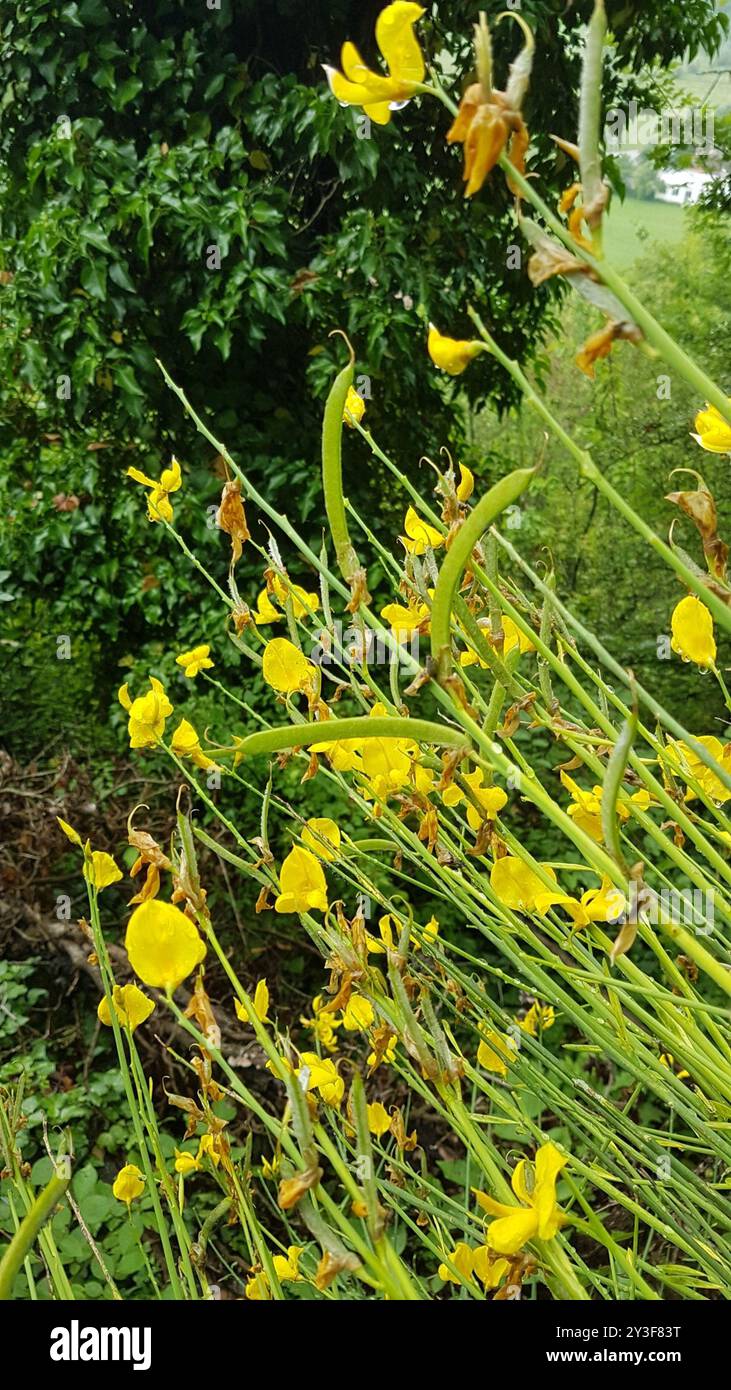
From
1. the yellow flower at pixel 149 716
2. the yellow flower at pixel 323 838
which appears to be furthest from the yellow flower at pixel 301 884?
the yellow flower at pixel 149 716

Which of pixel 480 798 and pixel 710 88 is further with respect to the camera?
pixel 710 88

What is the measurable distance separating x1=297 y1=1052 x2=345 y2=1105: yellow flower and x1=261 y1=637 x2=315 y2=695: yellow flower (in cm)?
18

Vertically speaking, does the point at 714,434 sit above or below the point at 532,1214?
above

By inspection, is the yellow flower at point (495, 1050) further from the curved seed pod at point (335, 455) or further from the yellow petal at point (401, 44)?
the yellow petal at point (401, 44)

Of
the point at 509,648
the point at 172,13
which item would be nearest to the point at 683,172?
the point at 172,13

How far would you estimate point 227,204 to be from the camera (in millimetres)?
1907

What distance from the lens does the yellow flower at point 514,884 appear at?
0.52m

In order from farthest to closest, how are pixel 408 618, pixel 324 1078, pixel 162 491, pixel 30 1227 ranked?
pixel 162 491
pixel 408 618
pixel 324 1078
pixel 30 1227

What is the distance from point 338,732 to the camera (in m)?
0.29

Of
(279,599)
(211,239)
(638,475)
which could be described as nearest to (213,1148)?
(279,599)

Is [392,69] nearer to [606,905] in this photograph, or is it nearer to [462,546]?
[462,546]

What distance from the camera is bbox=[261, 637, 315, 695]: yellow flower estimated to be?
1.78 feet

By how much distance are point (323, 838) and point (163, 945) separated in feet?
0.73
